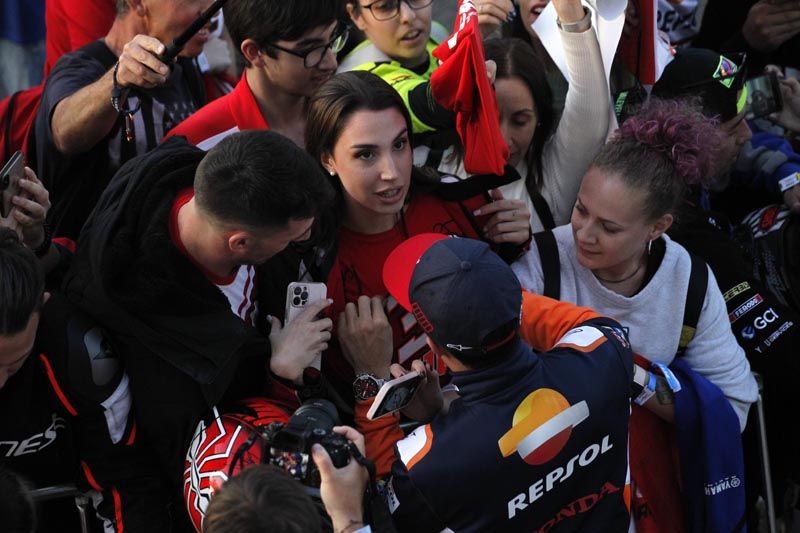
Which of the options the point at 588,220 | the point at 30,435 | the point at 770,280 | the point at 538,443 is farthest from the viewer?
the point at 770,280

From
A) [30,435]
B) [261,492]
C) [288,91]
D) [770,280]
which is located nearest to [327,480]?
[261,492]

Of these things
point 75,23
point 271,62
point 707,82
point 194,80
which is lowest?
point 707,82

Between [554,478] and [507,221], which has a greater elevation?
[507,221]

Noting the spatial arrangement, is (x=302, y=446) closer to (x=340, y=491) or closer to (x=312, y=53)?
(x=340, y=491)

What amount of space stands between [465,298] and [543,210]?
1.11m

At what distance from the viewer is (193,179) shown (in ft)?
7.96

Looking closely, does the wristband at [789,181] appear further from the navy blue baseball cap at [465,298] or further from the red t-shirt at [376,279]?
the navy blue baseball cap at [465,298]

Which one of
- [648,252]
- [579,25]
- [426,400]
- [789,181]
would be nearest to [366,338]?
[426,400]

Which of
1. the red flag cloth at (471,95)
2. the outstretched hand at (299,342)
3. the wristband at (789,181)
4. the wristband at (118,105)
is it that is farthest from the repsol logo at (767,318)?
the wristband at (118,105)

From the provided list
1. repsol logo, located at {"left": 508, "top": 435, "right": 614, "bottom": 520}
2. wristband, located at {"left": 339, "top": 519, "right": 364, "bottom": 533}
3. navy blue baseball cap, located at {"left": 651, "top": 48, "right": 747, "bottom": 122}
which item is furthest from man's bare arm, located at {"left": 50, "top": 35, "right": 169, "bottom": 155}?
navy blue baseball cap, located at {"left": 651, "top": 48, "right": 747, "bottom": 122}

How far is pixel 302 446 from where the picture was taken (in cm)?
197

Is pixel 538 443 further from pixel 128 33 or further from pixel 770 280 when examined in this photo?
pixel 128 33

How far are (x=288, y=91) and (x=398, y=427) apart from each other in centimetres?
130

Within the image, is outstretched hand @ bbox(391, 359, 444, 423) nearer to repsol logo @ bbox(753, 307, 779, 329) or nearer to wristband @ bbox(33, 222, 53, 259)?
wristband @ bbox(33, 222, 53, 259)
